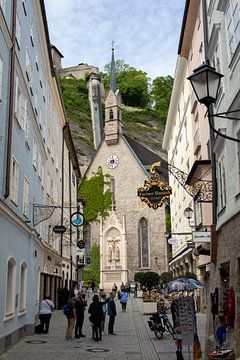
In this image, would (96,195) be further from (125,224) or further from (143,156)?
(143,156)

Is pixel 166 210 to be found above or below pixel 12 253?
above

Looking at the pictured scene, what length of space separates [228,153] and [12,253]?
750 cm

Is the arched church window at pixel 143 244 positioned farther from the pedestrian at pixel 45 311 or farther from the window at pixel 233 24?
the window at pixel 233 24

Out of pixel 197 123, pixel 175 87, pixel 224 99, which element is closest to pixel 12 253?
pixel 224 99

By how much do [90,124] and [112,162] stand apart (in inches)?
967

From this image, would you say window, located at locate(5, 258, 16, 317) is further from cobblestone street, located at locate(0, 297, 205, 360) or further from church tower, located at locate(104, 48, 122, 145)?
church tower, located at locate(104, 48, 122, 145)

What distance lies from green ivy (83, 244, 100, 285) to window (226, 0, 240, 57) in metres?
50.3

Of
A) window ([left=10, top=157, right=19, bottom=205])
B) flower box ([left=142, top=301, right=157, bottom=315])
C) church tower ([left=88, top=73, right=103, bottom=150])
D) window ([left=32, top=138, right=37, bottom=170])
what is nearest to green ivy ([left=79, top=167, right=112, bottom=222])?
church tower ([left=88, top=73, right=103, bottom=150])

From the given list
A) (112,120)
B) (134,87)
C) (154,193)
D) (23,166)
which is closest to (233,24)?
(154,193)

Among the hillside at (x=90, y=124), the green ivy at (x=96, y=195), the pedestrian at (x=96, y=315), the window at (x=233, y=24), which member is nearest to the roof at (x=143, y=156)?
the green ivy at (x=96, y=195)

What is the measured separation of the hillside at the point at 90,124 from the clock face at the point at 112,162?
43.4 feet

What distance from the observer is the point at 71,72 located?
12100cm

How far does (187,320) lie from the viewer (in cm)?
1091

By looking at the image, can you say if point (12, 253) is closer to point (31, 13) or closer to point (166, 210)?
point (31, 13)
